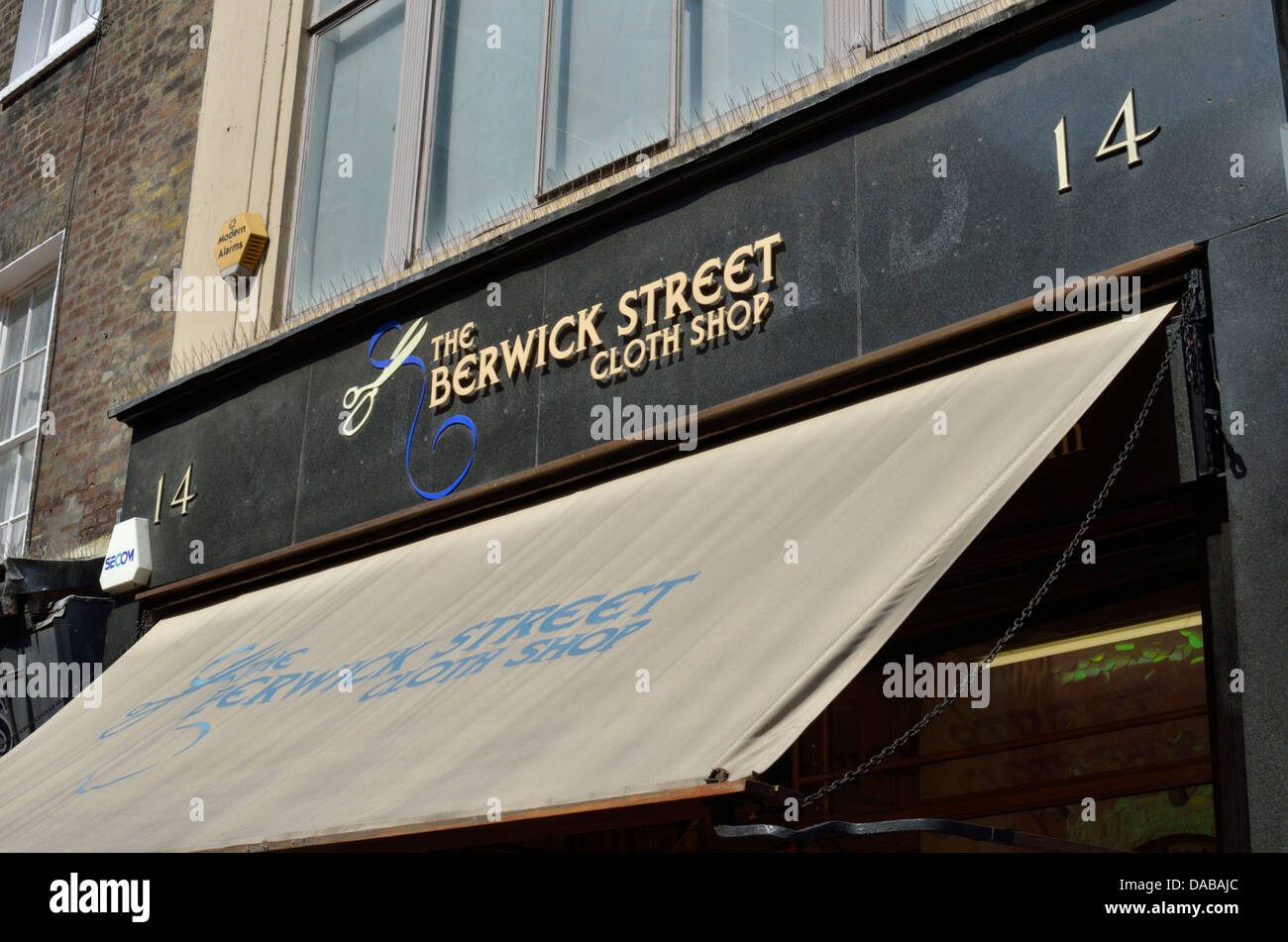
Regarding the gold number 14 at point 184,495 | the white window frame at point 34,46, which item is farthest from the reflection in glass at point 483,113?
the white window frame at point 34,46

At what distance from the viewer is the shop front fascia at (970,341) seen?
4883 mm

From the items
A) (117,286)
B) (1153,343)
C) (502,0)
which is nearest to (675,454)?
(1153,343)

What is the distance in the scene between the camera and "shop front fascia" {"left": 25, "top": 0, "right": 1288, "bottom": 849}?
4.88 metres

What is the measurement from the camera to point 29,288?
1205cm

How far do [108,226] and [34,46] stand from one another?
8.83 feet

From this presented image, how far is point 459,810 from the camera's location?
4539 mm

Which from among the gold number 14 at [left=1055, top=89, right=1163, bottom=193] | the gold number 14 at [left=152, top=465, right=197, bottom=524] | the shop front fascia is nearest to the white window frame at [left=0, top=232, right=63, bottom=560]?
the gold number 14 at [left=152, top=465, right=197, bottom=524]

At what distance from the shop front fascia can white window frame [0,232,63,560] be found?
3.82 meters

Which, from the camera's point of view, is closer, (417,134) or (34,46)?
(417,134)

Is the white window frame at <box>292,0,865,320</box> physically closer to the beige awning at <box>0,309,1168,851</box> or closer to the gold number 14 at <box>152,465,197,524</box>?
→ the gold number 14 at <box>152,465,197,524</box>

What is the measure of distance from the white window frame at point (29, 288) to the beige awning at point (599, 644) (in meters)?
4.03

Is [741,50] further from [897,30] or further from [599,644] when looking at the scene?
[599,644]

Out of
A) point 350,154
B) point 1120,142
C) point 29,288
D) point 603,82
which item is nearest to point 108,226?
point 29,288
